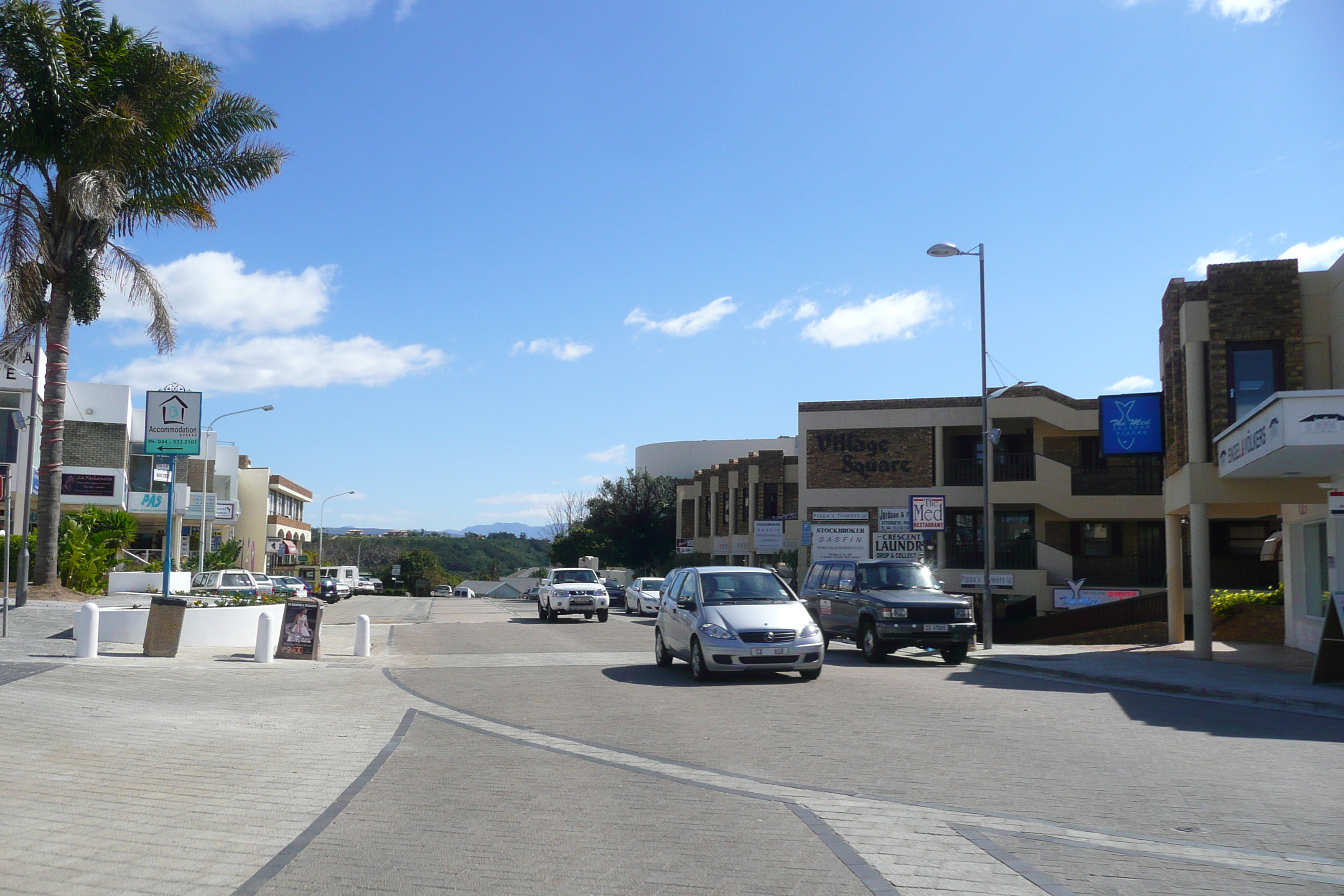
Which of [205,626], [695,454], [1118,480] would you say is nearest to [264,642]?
[205,626]

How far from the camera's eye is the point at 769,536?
42375 mm

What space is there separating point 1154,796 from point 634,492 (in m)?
66.0

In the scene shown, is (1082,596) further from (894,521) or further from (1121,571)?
(894,521)

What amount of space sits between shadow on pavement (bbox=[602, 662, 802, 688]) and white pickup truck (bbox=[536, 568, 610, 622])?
16.4 metres

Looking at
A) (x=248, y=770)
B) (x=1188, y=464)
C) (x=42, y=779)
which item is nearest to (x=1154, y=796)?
(x=248, y=770)

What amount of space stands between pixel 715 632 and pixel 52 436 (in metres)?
16.6

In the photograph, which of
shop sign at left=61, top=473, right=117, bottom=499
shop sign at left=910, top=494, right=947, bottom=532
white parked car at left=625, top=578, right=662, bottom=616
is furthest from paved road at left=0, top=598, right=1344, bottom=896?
shop sign at left=61, top=473, right=117, bottom=499

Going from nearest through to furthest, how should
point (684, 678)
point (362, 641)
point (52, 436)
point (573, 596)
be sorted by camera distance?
1. point (684, 678)
2. point (362, 641)
3. point (52, 436)
4. point (573, 596)

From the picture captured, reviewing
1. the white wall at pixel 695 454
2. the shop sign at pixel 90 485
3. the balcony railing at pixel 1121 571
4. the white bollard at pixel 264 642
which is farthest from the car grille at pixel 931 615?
the white wall at pixel 695 454

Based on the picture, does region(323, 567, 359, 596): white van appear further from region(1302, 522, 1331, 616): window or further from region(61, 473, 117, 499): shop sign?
region(1302, 522, 1331, 616): window

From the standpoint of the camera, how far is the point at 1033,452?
4166 centimetres

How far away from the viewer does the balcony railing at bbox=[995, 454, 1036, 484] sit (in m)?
40.3

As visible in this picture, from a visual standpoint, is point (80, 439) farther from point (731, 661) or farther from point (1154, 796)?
point (1154, 796)

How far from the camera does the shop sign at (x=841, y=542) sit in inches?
1180
